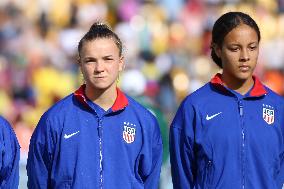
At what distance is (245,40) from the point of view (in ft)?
17.2

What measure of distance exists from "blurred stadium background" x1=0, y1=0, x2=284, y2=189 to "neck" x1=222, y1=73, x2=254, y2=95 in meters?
4.52

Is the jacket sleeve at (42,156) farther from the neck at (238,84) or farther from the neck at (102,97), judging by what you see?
the neck at (238,84)

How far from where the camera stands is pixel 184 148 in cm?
533

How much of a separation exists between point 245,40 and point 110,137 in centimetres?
106

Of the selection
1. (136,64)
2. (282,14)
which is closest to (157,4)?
(136,64)

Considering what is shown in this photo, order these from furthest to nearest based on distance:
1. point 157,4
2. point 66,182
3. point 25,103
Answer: point 157,4, point 25,103, point 66,182

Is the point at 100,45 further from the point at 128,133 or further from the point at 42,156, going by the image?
the point at 42,156

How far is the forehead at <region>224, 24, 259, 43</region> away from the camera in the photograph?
5258 millimetres

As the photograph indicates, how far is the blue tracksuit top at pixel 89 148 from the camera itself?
5082mm

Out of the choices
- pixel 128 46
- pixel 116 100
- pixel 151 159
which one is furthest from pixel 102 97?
pixel 128 46

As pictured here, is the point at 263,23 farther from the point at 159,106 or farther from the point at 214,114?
the point at 214,114

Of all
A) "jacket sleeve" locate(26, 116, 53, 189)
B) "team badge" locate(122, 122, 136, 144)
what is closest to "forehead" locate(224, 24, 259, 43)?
"team badge" locate(122, 122, 136, 144)

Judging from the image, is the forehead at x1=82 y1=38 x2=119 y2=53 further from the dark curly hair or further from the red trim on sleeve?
the red trim on sleeve

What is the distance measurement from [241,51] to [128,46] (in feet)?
17.8
